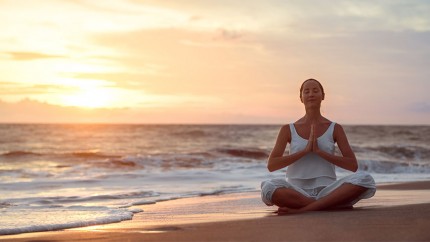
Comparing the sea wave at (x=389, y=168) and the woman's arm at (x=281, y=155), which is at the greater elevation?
the woman's arm at (x=281, y=155)

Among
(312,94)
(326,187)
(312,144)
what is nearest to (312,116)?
(312,94)

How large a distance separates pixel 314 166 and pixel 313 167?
0.02 meters

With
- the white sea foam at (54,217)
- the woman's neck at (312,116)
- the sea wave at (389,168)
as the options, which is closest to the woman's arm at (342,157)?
the woman's neck at (312,116)

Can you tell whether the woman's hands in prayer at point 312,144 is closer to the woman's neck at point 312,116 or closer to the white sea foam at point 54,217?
the woman's neck at point 312,116

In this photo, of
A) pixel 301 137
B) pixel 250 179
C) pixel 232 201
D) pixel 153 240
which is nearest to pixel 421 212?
pixel 301 137

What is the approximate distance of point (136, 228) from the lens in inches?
227

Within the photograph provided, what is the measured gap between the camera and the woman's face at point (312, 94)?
6.60 m

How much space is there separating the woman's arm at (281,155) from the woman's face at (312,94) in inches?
14.2

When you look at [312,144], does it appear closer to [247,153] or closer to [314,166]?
[314,166]

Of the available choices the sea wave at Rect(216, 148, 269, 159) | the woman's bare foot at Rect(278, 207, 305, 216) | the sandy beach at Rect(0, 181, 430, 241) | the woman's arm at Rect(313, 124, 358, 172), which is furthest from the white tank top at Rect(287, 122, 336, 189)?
the sea wave at Rect(216, 148, 269, 159)

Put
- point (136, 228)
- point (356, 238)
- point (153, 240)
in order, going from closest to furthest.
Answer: point (356, 238) → point (153, 240) → point (136, 228)

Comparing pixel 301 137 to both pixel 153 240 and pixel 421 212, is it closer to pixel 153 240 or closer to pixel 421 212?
pixel 421 212

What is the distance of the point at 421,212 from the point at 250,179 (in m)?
8.43

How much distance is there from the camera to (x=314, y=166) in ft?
21.5
